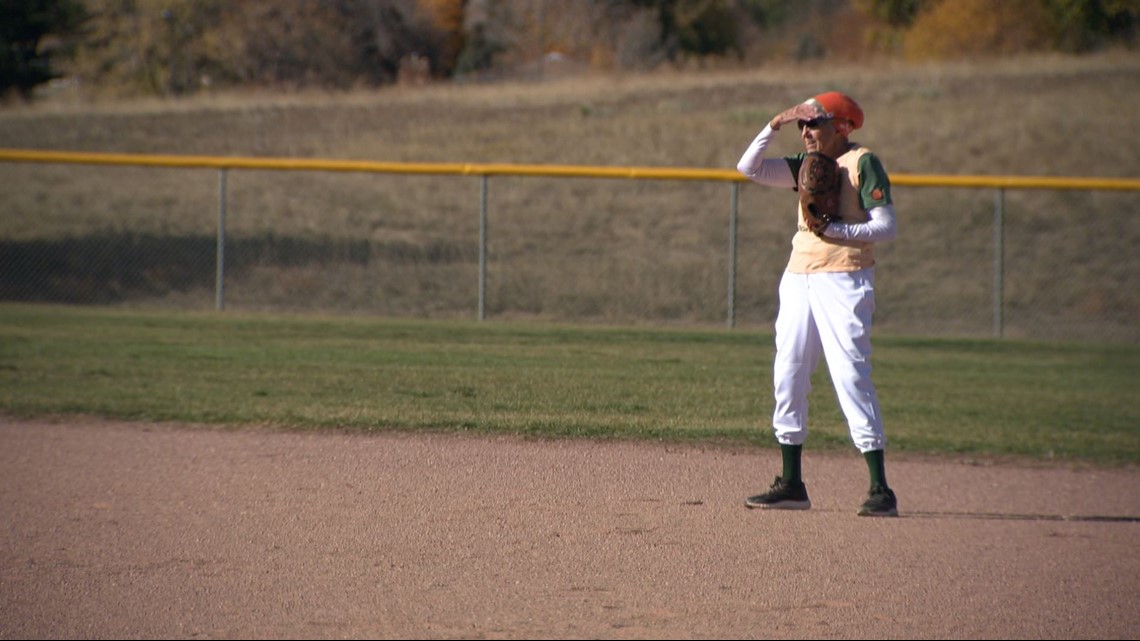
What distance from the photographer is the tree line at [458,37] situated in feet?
134

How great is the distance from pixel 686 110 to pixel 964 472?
93.2 feet

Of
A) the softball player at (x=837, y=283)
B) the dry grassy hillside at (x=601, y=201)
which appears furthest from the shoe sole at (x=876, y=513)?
the dry grassy hillside at (x=601, y=201)

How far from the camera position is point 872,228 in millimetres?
5828

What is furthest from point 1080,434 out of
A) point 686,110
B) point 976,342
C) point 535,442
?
point 686,110

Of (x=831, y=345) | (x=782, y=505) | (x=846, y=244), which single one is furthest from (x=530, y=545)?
(x=846, y=244)

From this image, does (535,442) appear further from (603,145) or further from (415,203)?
(603,145)

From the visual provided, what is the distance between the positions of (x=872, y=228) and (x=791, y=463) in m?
1.23

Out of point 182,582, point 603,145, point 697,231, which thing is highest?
point 603,145

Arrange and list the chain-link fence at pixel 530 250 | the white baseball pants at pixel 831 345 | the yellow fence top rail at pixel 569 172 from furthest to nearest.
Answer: the chain-link fence at pixel 530 250 → the yellow fence top rail at pixel 569 172 → the white baseball pants at pixel 831 345

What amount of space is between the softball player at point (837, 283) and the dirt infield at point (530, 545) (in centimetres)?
53

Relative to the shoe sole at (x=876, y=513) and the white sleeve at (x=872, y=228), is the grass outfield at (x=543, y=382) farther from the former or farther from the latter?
the white sleeve at (x=872, y=228)

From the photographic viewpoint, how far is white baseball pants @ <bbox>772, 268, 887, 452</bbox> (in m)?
5.93

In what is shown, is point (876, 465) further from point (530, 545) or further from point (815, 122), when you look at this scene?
point (530, 545)

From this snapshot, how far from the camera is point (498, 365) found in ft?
35.7
